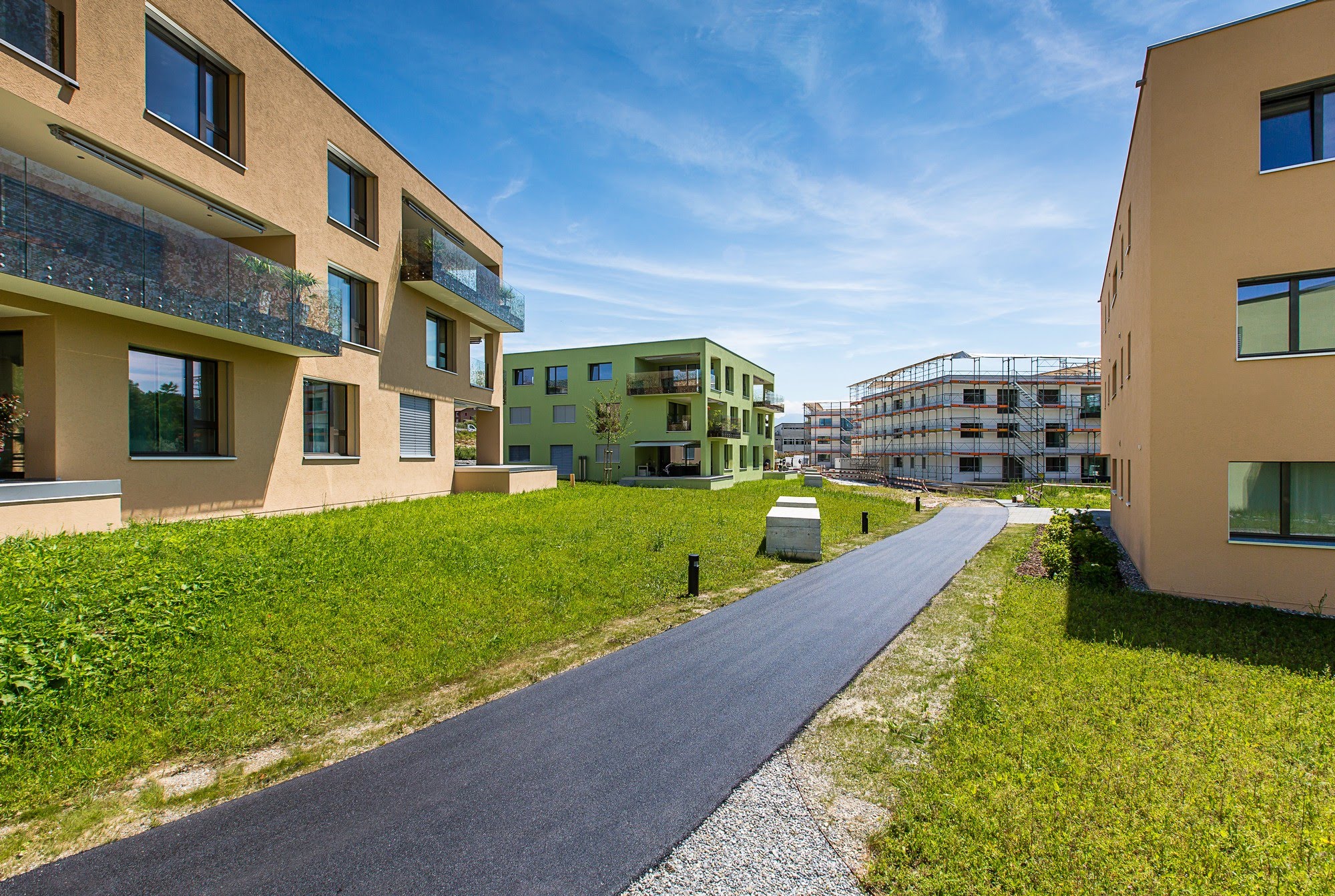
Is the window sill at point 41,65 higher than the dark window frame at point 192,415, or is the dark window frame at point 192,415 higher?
the window sill at point 41,65

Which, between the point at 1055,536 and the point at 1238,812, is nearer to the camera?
the point at 1238,812

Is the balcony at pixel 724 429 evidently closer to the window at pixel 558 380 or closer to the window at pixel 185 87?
the window at pixel 558 380

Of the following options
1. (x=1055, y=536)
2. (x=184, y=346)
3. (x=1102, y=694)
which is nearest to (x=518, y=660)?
→ (x=1102, y=694)

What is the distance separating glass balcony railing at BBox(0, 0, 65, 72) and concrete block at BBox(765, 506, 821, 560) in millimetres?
14951

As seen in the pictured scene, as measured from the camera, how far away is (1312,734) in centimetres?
473

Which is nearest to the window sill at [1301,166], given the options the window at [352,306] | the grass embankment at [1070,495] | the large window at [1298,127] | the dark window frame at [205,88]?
the large window at [1298,127]

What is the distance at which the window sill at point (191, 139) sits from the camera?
10352 millimetres

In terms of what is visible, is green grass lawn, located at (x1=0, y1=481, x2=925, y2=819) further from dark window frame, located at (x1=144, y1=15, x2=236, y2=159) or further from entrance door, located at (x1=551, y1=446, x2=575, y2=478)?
entrance door, located at (x1=551, y1=446, x2=575, y2=478)

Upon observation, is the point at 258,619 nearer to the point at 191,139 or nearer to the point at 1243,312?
the point at 191,139

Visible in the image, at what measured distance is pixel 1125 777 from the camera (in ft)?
13.4

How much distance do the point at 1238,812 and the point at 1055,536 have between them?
39.7ft

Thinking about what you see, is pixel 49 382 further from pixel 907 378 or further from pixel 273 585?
pixel 907 378

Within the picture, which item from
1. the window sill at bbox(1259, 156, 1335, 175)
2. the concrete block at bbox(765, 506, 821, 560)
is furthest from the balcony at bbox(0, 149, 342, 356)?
the window sill at bbox(1259, 156, 1335, 175)

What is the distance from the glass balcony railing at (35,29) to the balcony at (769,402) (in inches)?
1554
